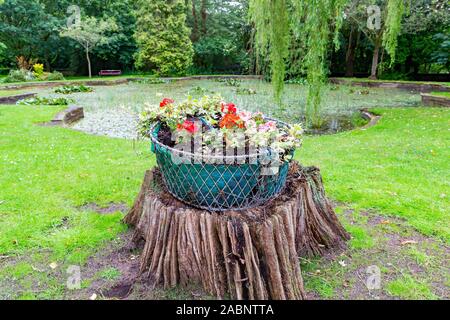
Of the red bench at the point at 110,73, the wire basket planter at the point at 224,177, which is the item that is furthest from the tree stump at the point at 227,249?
the red bench at the point at 110,73

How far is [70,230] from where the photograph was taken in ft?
9.89

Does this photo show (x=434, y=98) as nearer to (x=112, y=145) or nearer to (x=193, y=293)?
(x=112, y=145)

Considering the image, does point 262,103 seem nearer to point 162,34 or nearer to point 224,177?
point 224,177

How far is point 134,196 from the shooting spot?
377cm

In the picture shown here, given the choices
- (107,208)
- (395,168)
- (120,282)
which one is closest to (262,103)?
(395,168)

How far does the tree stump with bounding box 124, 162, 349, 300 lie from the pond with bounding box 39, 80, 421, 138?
179 inches

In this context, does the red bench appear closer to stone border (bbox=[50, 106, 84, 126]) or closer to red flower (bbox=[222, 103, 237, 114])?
stone border (bbox=[50, 106, 84, 126])

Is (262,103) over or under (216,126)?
under

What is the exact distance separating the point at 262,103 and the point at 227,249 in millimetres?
9757

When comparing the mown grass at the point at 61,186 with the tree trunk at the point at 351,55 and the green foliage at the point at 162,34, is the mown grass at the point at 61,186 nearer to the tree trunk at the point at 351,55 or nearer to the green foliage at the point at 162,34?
the green foliage at the point at 162,34

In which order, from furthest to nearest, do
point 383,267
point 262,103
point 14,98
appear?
1. point 262,103
2. point 14,98
3. point 383,267

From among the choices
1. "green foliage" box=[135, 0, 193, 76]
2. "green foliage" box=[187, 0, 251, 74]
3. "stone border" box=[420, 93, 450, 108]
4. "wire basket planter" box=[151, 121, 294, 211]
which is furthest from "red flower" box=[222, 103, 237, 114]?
"green foliage" box=[187, 0, 251, 74]

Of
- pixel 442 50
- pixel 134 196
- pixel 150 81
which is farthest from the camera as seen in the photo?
pixel 150 81
